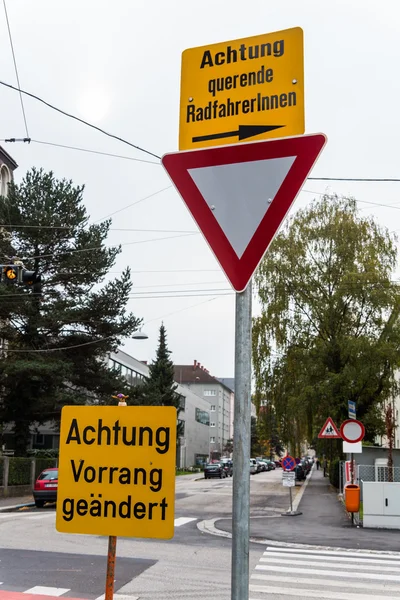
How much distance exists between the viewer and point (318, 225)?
3459cm

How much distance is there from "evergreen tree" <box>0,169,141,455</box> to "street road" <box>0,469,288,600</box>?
1774 centimetres

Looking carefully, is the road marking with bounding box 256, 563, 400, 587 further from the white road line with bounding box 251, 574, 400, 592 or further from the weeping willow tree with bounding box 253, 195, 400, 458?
the weeping willow tree with bounding box 253, 195, 400, 458

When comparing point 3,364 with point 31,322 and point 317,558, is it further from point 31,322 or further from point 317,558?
point 317,558

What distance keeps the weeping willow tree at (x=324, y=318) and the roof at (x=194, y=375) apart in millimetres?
91559

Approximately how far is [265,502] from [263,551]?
14726mm

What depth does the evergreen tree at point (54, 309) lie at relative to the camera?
3388 cm

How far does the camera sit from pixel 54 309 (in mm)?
34406

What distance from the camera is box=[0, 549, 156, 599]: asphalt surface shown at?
362 inches

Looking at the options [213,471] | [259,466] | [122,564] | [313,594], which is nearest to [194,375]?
[259,466]

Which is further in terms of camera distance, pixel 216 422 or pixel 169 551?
pixel 216 422

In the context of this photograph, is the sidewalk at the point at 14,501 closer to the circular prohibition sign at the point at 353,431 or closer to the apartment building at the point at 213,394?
the circular prohibition sign at the point at 353,431

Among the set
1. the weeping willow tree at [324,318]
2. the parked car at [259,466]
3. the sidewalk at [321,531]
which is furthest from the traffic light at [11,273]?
the parked car at [259,466]

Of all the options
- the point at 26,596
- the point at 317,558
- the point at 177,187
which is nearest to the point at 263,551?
the point at 317,558

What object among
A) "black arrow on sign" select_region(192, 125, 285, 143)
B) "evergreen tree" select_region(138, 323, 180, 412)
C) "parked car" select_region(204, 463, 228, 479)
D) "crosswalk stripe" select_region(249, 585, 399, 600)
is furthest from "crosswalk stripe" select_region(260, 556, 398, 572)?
"evergreen tree" select_region(138, 323, 180, 412)
